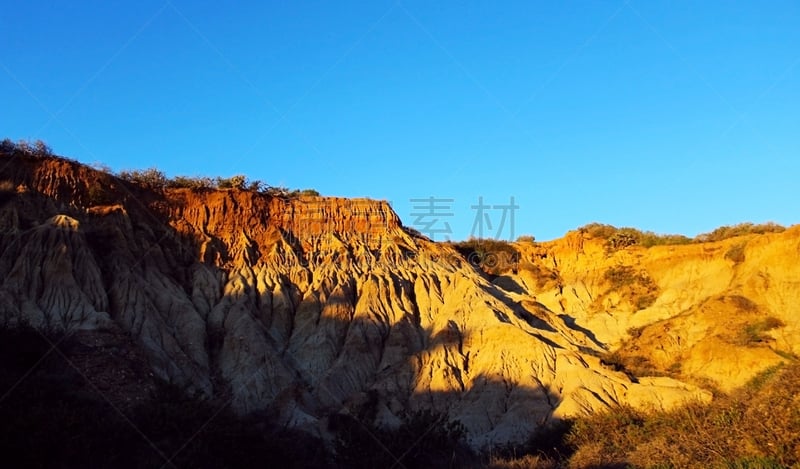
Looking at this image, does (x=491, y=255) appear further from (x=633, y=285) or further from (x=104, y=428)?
(x=104, y=428)

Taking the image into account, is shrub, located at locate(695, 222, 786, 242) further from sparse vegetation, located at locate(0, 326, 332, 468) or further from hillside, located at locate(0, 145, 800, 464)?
sparse vegetation, located at locate(0, 326, 332, 468)

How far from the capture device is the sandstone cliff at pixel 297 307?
30828mm

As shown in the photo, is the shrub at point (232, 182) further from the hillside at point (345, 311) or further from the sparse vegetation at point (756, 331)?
the sparse vegetation at point (756, 331)

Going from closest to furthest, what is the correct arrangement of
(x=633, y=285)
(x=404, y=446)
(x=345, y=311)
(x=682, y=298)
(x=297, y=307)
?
(x=404, y=446) < (x=345, y=311) < (x=297, y=307) < (x=682, y=298) < (x=633, y=285)

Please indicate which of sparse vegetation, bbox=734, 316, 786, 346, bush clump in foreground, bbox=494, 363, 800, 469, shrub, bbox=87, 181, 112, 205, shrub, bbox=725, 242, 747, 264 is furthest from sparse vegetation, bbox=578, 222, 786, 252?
shrub, bbox=87, 181, 112, 205

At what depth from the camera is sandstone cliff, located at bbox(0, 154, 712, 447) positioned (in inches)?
1214

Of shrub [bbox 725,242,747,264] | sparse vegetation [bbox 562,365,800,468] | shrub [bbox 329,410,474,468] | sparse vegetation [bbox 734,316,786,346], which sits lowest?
shrub [bbox 329,410,474,468]

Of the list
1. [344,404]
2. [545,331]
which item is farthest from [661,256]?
[344,404]

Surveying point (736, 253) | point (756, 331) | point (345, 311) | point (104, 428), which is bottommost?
point (104, 428)

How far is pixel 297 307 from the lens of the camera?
38375 mm

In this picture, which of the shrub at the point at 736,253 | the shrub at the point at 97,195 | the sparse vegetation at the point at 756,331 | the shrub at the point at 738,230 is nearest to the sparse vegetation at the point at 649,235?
the shrub at the point at 738,230

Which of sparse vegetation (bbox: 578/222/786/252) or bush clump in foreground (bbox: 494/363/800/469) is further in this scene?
sparse vegetation (bbox: 578/222/786/252)

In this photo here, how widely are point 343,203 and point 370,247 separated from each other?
3528 millimetres

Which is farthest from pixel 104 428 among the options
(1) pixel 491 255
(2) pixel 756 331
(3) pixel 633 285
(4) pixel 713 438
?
(1) pixel 491 255
